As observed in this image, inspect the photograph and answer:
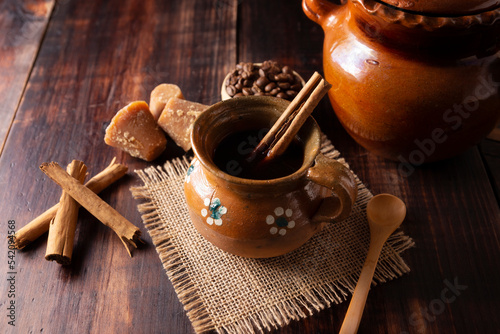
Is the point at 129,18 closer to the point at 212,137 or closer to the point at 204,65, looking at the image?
the point at 204,65

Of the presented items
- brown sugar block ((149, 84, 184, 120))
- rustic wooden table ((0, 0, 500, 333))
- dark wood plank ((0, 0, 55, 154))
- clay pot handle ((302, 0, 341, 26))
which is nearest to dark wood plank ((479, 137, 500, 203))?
rustic wooden table ((0, 0, 500, 333))

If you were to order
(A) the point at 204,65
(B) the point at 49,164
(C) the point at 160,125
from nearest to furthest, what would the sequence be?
(B) the point at 49,164
(C) the point at 160,125
(A) the point at 204,65

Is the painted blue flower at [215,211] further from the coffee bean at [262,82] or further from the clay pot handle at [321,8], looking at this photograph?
the clay pot handle at [321,8]

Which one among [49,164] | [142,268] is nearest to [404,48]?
[142,268]

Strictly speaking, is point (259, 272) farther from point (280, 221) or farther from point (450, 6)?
point (450, 6)

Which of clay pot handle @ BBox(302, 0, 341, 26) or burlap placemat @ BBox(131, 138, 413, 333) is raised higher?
clay pot handle @ BBox(302, 0, 341, 26)

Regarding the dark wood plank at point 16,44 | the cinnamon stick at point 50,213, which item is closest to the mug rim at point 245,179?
the cinnamon stick at point 50,213

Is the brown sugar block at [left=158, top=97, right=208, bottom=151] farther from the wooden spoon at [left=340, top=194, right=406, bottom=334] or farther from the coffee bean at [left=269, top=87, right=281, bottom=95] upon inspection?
the wooden spoon at [left=340, top=194, right=406, bottom=334]

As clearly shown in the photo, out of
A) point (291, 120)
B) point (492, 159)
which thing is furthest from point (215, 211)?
point (492, 159)
